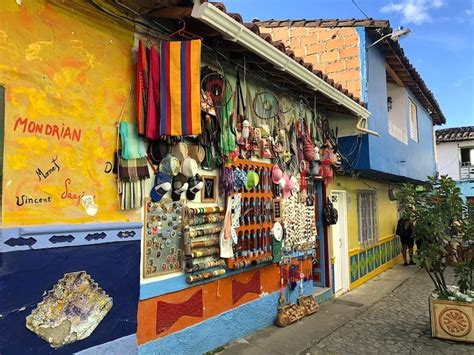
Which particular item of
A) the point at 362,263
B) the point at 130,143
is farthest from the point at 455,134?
the point at 130,143

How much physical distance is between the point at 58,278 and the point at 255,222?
9.90 feet

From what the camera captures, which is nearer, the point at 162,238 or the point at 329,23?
the point at 162,238

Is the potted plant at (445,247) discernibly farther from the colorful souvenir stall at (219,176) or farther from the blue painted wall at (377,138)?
the blue painted wall at (377,138)

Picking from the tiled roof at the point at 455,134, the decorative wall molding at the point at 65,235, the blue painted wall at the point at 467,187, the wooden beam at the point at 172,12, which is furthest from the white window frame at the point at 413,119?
the blue painted wall at the point at 467,187

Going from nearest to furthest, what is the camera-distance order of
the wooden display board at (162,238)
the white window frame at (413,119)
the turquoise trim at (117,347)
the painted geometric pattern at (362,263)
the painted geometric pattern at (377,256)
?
the turquoise trim at (117,347), the wooden display board at (162,238), the painted geometric pattern at (362,263), the painted geometric pattern at (377,256), the white window frame at (413,119)

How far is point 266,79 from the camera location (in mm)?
6062

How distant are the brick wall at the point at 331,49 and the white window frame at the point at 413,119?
4455 mm

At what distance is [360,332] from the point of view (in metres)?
5.90

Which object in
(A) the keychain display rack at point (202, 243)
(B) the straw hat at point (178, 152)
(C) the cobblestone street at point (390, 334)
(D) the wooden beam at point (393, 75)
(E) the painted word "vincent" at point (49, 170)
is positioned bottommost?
(C) the cobblestone street at point (390, 334)

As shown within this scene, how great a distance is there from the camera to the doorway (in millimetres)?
8562

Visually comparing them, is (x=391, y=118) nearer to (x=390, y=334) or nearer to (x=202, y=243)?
(x=390, y=334)

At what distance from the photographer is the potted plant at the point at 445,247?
5.37 m

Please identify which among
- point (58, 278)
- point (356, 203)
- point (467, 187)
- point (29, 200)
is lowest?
point (58, 278)

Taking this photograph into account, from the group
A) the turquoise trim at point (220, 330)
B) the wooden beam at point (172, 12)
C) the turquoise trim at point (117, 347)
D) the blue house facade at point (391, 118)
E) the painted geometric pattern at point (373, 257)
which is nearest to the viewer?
the turquoise trim at point (117, 347)
